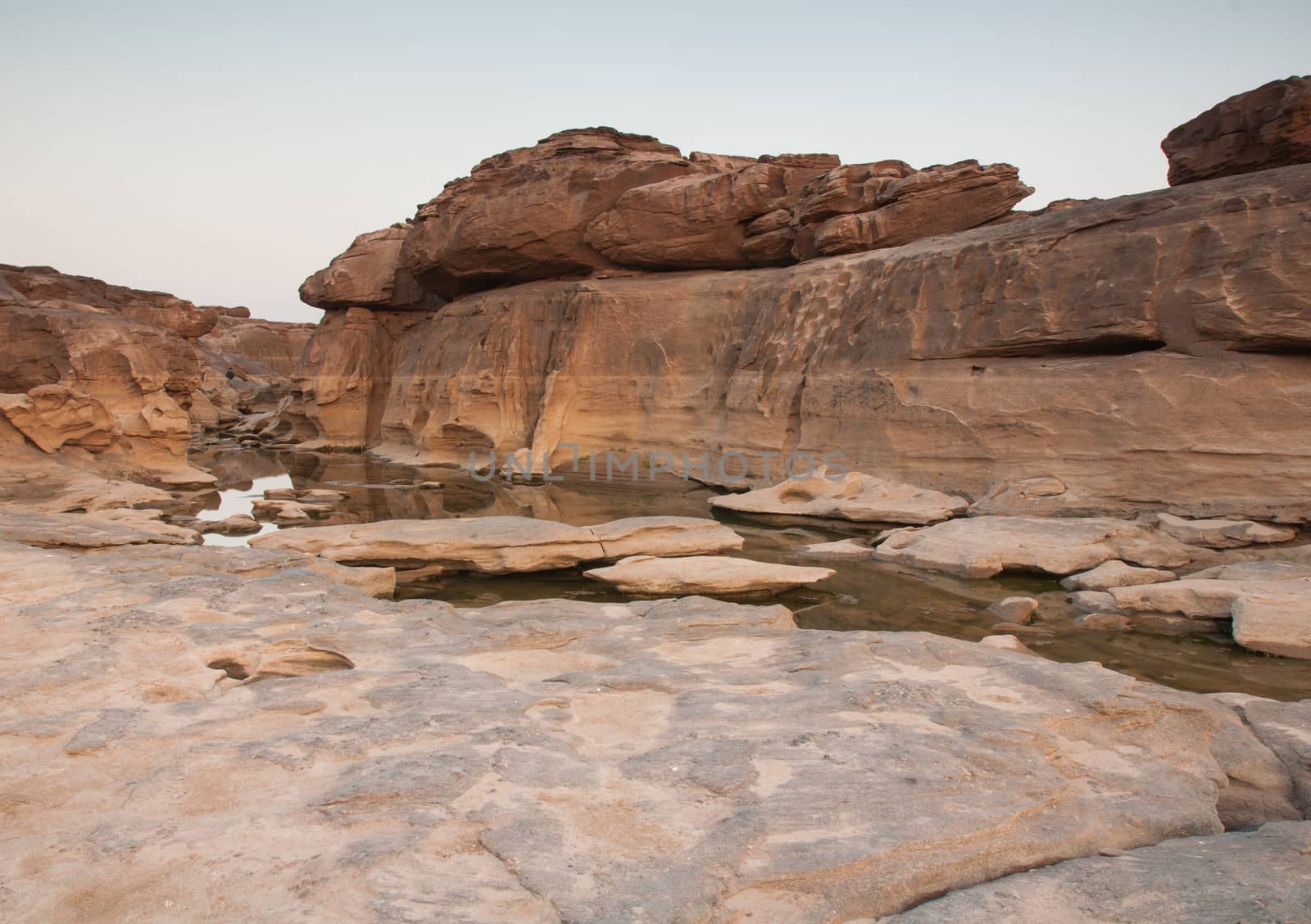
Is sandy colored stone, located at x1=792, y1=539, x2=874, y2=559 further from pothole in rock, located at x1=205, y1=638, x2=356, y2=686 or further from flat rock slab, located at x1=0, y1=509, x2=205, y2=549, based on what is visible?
flat rock slab, located at x1=0, y1=509, x2=205, y2=549

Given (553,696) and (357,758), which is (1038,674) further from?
(357,758)

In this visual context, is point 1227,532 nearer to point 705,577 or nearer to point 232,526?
point 705,577

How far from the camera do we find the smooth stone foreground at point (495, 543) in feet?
25.7

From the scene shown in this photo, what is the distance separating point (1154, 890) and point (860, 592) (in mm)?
5197

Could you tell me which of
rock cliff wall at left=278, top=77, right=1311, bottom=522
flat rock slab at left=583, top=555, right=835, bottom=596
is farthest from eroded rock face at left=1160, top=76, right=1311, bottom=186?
flat rock slab at left=583, top=555, right=835, bottom=596

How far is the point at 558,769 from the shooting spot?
120 inches

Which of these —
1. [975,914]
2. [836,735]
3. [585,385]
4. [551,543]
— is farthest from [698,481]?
[975,914]

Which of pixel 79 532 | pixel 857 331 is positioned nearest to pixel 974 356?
pixel 857 331

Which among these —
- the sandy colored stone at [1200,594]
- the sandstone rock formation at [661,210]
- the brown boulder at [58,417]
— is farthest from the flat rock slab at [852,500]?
the brown boulder at [58,417]

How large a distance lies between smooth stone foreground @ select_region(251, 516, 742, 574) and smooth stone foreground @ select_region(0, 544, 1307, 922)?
117 inches

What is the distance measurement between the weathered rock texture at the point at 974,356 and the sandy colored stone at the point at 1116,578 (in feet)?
5.55

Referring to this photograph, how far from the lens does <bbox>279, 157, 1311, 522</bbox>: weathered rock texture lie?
337 inches

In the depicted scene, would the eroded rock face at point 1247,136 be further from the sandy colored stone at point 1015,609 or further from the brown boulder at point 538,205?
the brown boulder at point 538,205

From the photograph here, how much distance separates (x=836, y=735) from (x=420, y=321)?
20.7 metres
